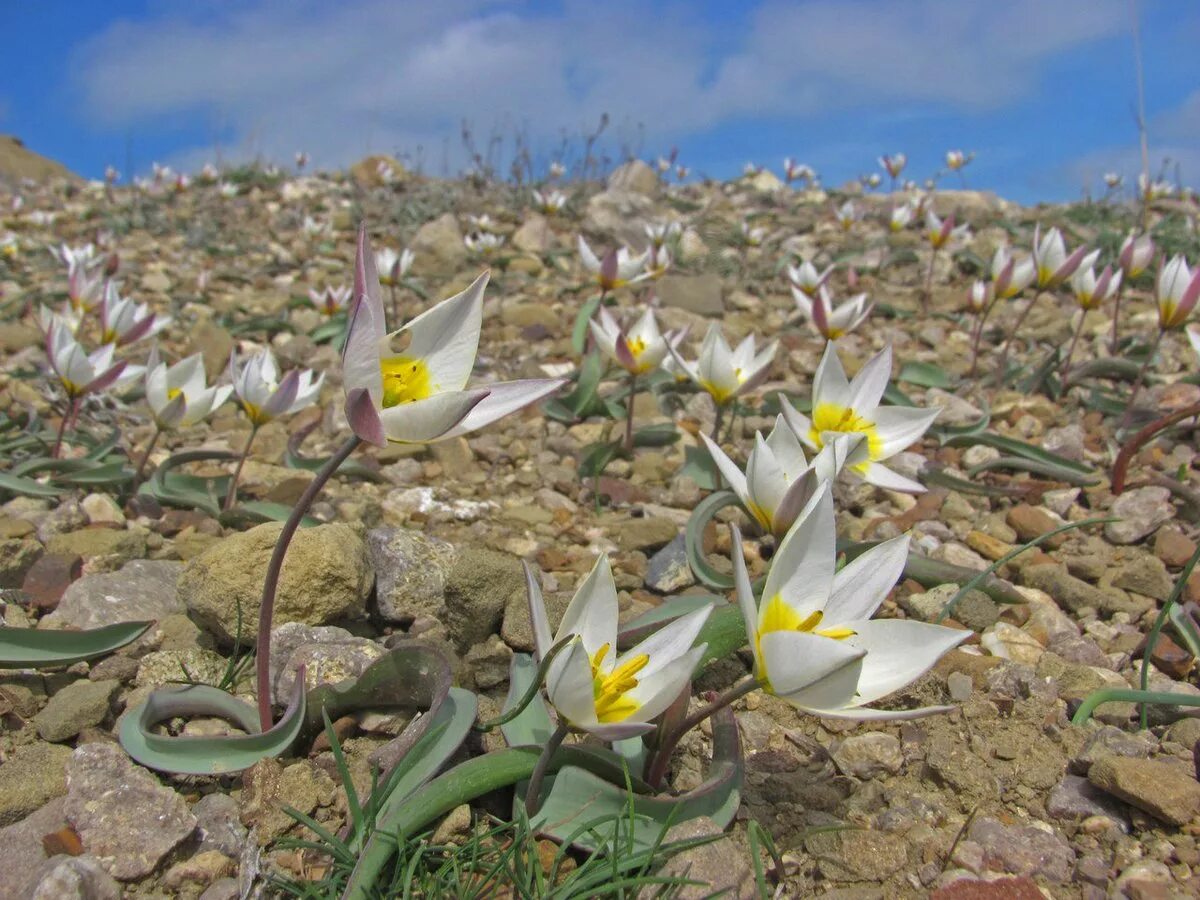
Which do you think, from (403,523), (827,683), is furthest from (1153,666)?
(403,523)

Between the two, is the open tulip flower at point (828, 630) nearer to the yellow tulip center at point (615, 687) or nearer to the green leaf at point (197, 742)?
the yellow tulip center at point (615, 687)

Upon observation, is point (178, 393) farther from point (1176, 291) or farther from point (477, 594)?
point (1176, 291)

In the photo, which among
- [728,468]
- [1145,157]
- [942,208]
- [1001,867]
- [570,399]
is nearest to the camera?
[1001,867]

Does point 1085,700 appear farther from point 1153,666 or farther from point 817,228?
point 817,228

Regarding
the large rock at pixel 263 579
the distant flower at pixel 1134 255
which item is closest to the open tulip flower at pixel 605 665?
the large rock at pixel 263 579

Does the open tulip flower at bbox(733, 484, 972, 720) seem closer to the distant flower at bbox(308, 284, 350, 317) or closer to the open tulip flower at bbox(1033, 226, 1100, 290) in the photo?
the open tulip flower at bbox(1033, 226, 1100, 290)

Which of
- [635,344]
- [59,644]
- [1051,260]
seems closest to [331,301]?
[635,344]
